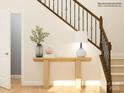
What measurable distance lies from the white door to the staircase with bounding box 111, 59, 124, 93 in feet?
9.45

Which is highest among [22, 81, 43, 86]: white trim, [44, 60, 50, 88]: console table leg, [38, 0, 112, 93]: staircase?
[38, 0, 112, 93]: staircase

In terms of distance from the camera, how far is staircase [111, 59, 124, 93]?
6734mm

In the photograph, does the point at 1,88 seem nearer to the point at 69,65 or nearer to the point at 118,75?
the point at 69,65

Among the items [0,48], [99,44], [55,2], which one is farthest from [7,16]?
[99,44]

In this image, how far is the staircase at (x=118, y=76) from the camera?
6.73 meters

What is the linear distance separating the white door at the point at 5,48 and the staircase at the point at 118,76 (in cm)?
288

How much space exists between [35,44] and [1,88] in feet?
5.24

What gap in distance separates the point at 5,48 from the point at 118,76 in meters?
3.18

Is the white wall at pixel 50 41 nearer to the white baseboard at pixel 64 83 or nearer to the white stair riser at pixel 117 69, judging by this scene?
the white baseboard at pixel 64 83

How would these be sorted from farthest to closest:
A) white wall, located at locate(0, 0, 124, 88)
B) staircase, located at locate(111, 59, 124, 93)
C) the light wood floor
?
white wall, located at locate(0, 0, 124, 88) < the light wood floor < staircase, located at locate(111, 59, 124, 93)

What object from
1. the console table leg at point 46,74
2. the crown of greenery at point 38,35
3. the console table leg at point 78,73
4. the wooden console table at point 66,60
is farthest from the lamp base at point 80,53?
the crown of greenery at point 38,35

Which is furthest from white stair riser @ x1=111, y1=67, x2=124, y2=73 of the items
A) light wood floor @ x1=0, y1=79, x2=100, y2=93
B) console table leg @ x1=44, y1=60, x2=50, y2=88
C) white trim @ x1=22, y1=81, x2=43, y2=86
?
white trim @ x1=22, y1=81, x2=43, y2=86

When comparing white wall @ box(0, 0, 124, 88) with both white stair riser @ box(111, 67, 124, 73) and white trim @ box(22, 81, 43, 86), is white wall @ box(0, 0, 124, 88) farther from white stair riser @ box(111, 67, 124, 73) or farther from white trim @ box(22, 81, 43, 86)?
white stair riser @ box(111, 67, 124, 73)

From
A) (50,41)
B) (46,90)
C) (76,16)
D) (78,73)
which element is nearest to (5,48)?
(50,41)
